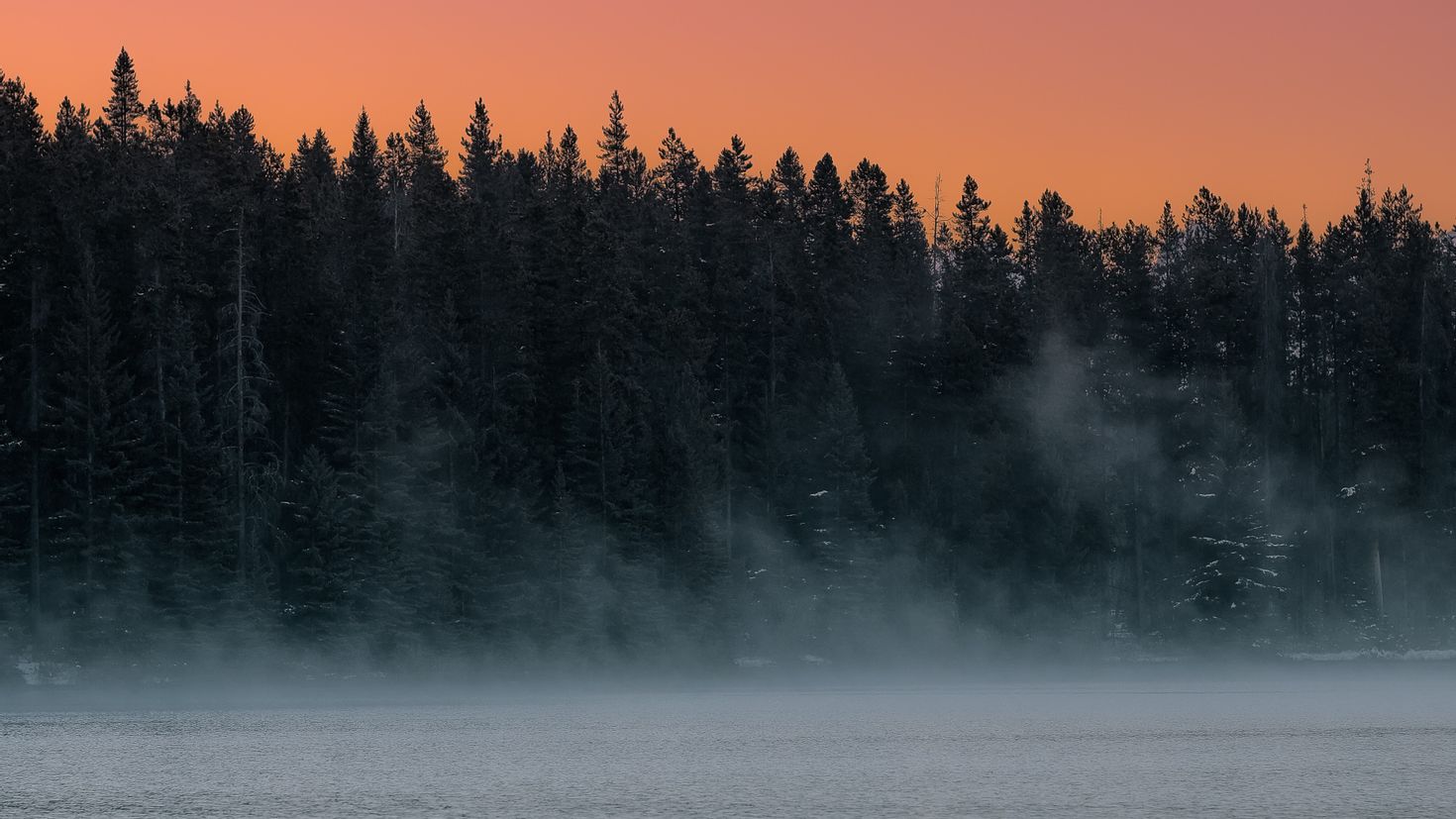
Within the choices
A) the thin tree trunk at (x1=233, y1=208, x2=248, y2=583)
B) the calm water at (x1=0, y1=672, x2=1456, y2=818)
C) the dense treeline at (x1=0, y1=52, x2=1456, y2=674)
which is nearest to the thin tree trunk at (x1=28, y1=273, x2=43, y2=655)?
the dense treeline at (x1=0, y1=52, x2=1456, y2=674)

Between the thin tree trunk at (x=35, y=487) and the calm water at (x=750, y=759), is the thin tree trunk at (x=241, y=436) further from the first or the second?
the calm water at (x=750, y=759)

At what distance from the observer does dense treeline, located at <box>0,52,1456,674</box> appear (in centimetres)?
8031

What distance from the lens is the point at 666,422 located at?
95.9 metres

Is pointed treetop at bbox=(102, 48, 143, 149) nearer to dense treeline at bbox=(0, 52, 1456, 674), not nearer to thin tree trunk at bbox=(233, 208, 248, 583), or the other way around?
dense treeline at bbox=(0, 52, 1456, 674)

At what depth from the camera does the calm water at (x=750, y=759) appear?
35.5 metres

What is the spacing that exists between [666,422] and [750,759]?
51.3 m

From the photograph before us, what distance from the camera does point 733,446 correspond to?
4094 inches

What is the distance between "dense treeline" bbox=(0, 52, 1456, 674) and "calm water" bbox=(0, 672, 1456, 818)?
51.6 feet

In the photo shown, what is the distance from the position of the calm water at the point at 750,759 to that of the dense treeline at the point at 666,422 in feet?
51.6

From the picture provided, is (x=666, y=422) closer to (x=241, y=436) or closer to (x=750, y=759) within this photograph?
(x=241, y=436)

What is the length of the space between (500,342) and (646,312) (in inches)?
380

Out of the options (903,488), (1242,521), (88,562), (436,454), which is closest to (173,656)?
(88,562)

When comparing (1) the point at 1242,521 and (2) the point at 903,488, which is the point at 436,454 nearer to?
(2) the point at 903,488

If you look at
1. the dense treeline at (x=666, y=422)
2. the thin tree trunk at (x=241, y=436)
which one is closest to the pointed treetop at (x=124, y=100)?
the dense treeline at (x=666, y=422)
